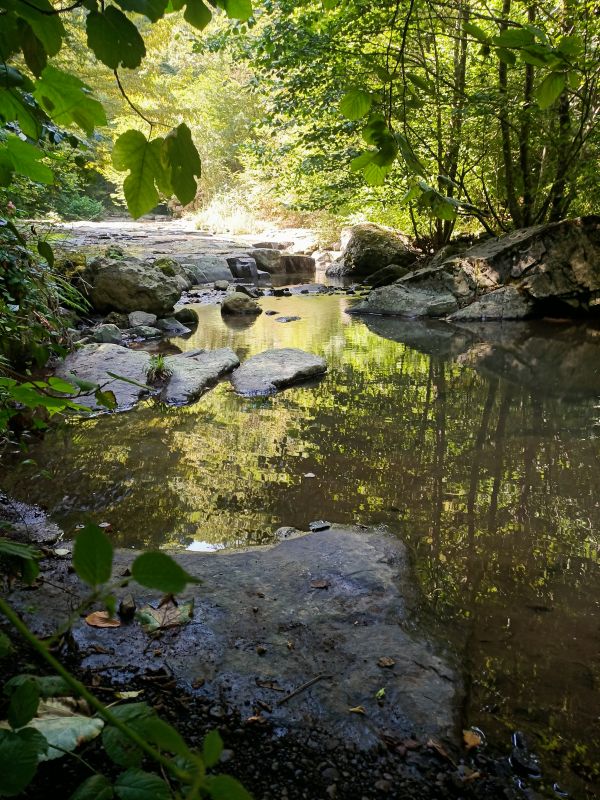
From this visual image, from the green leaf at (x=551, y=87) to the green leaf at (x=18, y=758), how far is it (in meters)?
1.34

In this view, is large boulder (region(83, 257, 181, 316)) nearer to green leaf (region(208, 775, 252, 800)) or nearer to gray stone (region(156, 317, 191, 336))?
gray stone (region(156, 317, 191, 336))

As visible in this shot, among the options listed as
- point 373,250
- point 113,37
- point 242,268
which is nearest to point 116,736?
point 113,37

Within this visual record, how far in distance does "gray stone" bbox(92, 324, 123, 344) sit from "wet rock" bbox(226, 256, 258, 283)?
312 inches

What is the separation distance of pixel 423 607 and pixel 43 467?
2.46 m

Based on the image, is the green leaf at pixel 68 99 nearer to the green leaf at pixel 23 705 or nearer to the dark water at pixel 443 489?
the green leaf at pixel 23 705

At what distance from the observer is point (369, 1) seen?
6.64 metres

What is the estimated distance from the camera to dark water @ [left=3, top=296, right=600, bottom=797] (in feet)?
5.74

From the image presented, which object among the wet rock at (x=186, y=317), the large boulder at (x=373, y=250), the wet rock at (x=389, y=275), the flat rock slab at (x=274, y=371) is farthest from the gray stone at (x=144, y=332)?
the large boulder at (x=373, y=250)

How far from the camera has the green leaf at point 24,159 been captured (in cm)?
112

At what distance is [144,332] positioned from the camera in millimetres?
7422

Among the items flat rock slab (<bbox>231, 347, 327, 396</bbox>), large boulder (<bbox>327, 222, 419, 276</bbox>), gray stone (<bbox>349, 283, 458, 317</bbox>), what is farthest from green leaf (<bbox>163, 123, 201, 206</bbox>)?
large boulder (<bbox>327, 222, 419, 276</bbox>)

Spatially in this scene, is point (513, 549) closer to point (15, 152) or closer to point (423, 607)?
point (423, 607)

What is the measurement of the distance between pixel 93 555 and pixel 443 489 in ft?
9.25

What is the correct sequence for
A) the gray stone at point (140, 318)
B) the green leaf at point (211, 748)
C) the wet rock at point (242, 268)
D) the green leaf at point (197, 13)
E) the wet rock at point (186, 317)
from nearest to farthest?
the green leaf at point (211, 748), the green leaf at point (197, 13), the gray stone at point (140, 318), the wet rock at point (186, 317), the wet rock at point (242, 268)
